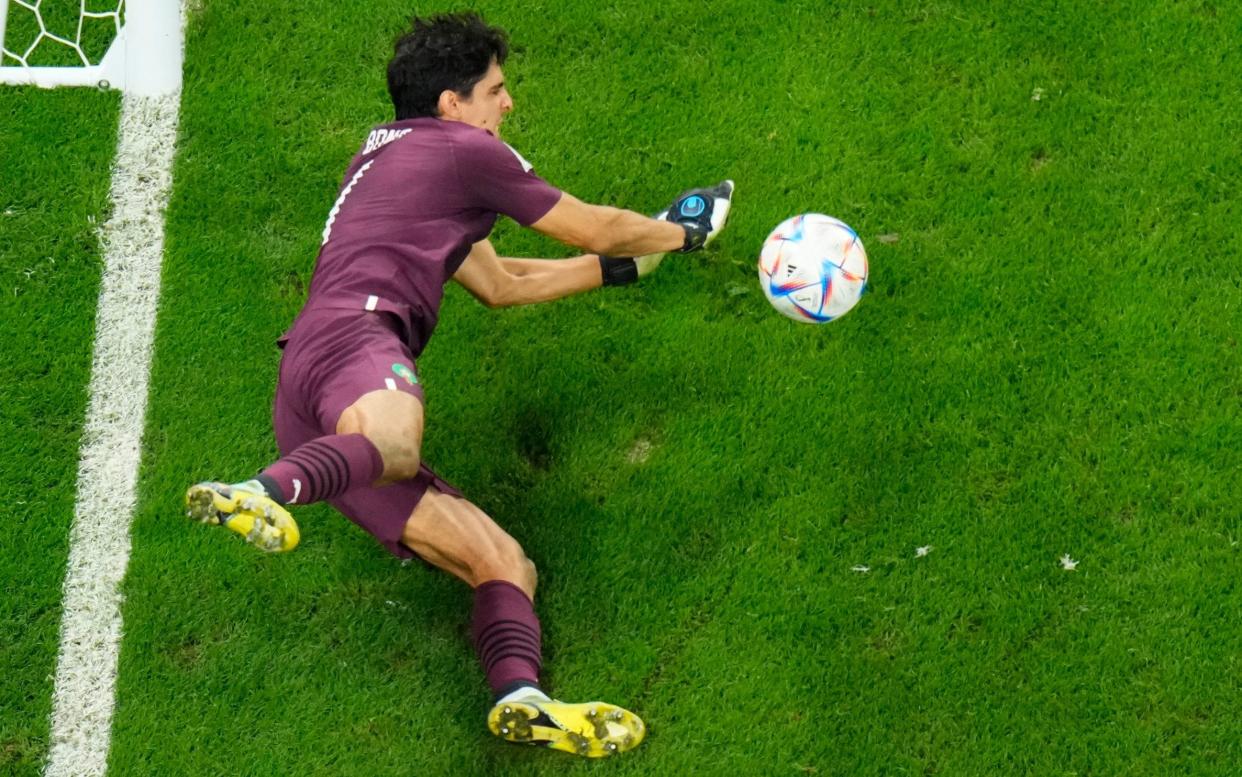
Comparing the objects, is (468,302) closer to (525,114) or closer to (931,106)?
(525,114)

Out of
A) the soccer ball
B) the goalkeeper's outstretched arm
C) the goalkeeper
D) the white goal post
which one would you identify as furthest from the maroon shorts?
the white goal post

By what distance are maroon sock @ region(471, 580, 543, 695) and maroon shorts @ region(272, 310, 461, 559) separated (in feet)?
1.13

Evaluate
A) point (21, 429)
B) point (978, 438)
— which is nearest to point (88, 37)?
point (21, 429)

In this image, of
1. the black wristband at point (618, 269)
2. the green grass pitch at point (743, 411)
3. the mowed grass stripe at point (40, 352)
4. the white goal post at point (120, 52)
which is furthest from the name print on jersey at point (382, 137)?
the mowed grass stripe at point (40, 352)

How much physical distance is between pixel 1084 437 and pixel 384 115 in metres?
3.44

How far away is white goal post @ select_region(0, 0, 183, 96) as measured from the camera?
6160 mm

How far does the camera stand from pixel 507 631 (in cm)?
505

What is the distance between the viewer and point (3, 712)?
528 cm

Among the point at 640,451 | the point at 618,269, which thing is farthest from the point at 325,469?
the point at 618,269

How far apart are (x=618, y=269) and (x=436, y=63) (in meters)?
1.20

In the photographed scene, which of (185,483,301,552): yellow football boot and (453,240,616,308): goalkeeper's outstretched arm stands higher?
(453,240,616,308): goalkeeper's outstretched arm

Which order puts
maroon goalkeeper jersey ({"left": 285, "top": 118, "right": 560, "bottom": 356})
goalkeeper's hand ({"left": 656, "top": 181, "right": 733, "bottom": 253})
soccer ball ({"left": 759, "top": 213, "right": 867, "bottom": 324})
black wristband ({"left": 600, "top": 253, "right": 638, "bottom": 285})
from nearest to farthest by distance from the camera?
maroon goalkeeper jersey ({"left": 285, "top": 118, "right": 560, "bottom": 356}) < soccer ball ({"left": 759, "top": 213, "right": 867, "bottom": 324}) < goalkeeper's hand ({"left": 656, "top": 181, "right": 733, "bottom": 253}) < black wristband ({"left": 600, "top": 253, "right": 638, "bottom": 285})

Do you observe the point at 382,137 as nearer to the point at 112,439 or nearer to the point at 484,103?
the point at 484,103

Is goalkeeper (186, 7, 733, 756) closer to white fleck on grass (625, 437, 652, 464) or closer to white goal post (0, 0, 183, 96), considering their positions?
white fleck on grass (625, 437, 652, 464)
